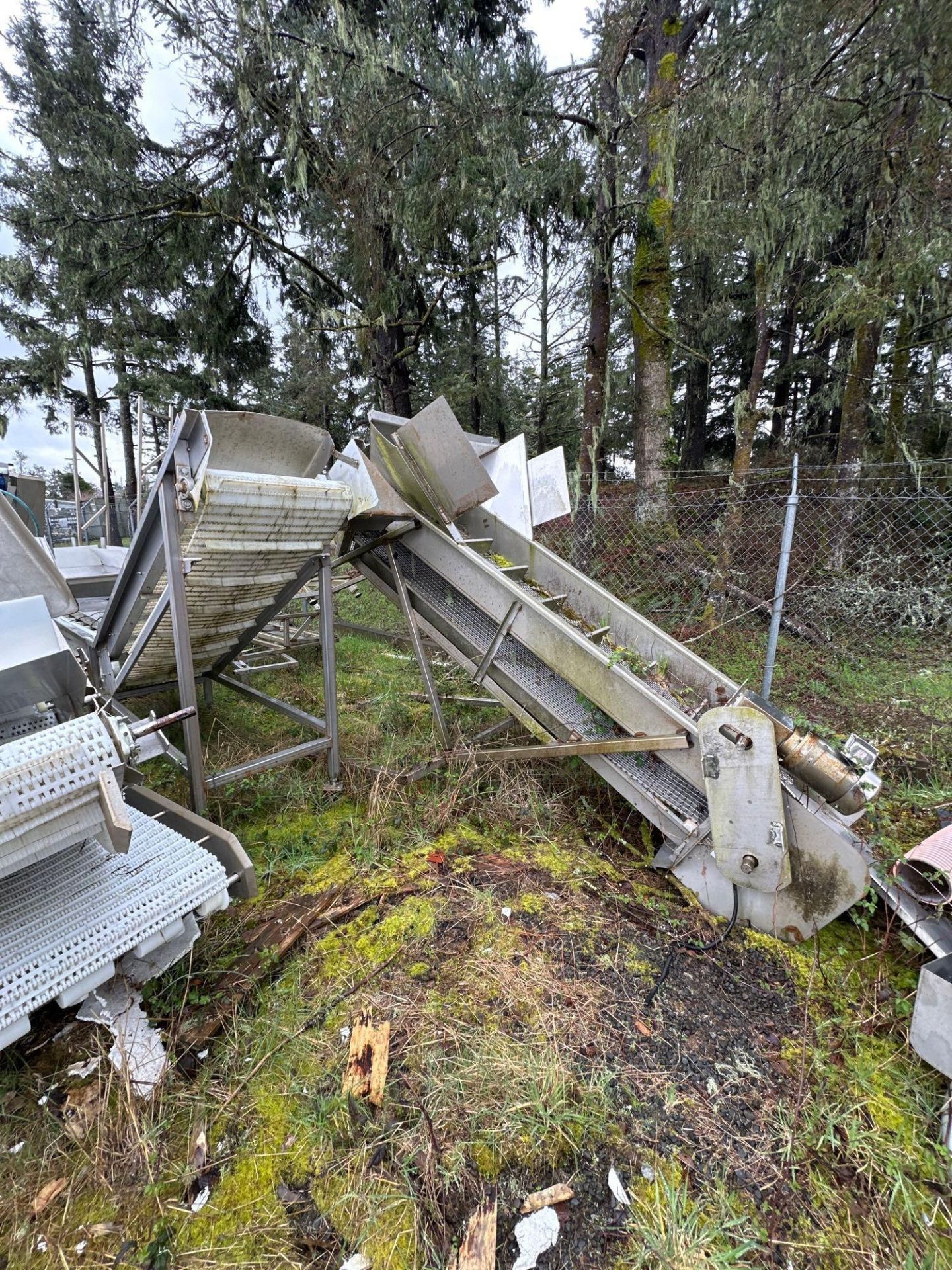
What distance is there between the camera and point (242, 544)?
244 centimetres

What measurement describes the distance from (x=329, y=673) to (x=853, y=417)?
7.17 meters

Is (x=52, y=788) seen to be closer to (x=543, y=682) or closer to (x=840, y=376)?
(x=543, y=682)

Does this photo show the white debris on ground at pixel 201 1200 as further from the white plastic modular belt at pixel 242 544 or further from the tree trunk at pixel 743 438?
the tree trunk at pixel 743 438

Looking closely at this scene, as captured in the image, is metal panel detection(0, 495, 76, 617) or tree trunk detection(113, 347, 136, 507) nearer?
metal panel detection(0, 495, 76, 617)

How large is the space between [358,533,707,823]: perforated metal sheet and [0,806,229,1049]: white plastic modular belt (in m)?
1.79

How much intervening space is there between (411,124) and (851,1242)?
8.16 meters

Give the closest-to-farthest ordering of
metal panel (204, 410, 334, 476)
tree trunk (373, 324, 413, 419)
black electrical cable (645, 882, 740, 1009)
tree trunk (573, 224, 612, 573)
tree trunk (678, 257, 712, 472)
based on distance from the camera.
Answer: black electrical cable (645, 882, 740, 1009), metal panel (204, 410, 334, 476), tree trunk (573, 224, 612, 573), tree trunk (373, 324, 413, 419), tree trunk (678, 257, 712, 472)

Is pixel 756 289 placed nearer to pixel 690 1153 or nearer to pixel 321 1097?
pixel 690 1153

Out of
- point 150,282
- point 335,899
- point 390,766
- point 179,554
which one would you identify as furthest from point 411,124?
point 335,899

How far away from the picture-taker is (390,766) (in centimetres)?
326

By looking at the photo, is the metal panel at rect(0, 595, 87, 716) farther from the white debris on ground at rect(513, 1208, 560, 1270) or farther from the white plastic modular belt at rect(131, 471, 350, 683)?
the white debris on ground at rect(513, 1208, 560, 1270)

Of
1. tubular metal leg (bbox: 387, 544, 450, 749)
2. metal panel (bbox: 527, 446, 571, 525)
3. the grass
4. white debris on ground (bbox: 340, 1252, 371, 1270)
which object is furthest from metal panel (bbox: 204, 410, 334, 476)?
white debris on ground (bbox: 340, 1252, 371, 1270)

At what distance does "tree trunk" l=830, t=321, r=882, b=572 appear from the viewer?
5797mm

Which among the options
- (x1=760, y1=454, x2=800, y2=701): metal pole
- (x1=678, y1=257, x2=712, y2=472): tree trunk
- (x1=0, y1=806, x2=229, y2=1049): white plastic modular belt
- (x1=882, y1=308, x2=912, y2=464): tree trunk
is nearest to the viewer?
(x1=0, y1=806, x2=229, y2=1049): white plastic modular belt
